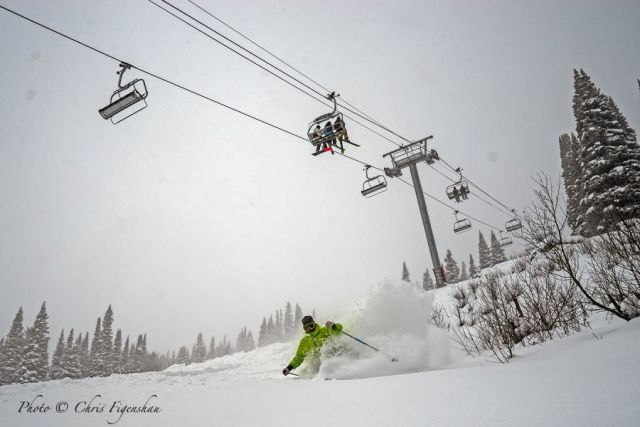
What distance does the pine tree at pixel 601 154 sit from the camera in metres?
21.5

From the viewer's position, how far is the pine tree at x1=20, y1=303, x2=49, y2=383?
134 feet

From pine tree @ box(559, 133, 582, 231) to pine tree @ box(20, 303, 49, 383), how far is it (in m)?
67.5

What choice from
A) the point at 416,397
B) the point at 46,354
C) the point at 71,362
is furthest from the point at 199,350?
the point at 416,397

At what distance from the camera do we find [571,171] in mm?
33312

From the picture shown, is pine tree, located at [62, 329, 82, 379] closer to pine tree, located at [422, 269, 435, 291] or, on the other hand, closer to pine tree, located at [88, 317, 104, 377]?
pine tree, located at [88, 317, 104, 377]

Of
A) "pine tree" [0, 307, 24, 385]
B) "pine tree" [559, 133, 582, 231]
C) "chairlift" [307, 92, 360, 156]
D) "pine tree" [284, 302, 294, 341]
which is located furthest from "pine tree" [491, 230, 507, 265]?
"pine tree" [0, 307, 24, 385]

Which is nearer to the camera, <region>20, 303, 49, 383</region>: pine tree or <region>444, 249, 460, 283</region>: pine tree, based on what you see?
<region>20, 303, 49, 383</region>: pine tree

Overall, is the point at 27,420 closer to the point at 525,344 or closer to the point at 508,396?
the point at 508,396

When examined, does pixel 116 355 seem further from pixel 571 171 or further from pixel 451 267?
pixel 571 171

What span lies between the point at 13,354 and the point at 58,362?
10005 millimetres

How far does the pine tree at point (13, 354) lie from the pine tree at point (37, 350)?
2.43 ft

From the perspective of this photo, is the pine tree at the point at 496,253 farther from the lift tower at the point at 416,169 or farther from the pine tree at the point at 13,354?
the pine tree at the point at 13,354

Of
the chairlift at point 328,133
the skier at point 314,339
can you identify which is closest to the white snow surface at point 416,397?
the skier at point 314,339

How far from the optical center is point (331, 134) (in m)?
9.41
